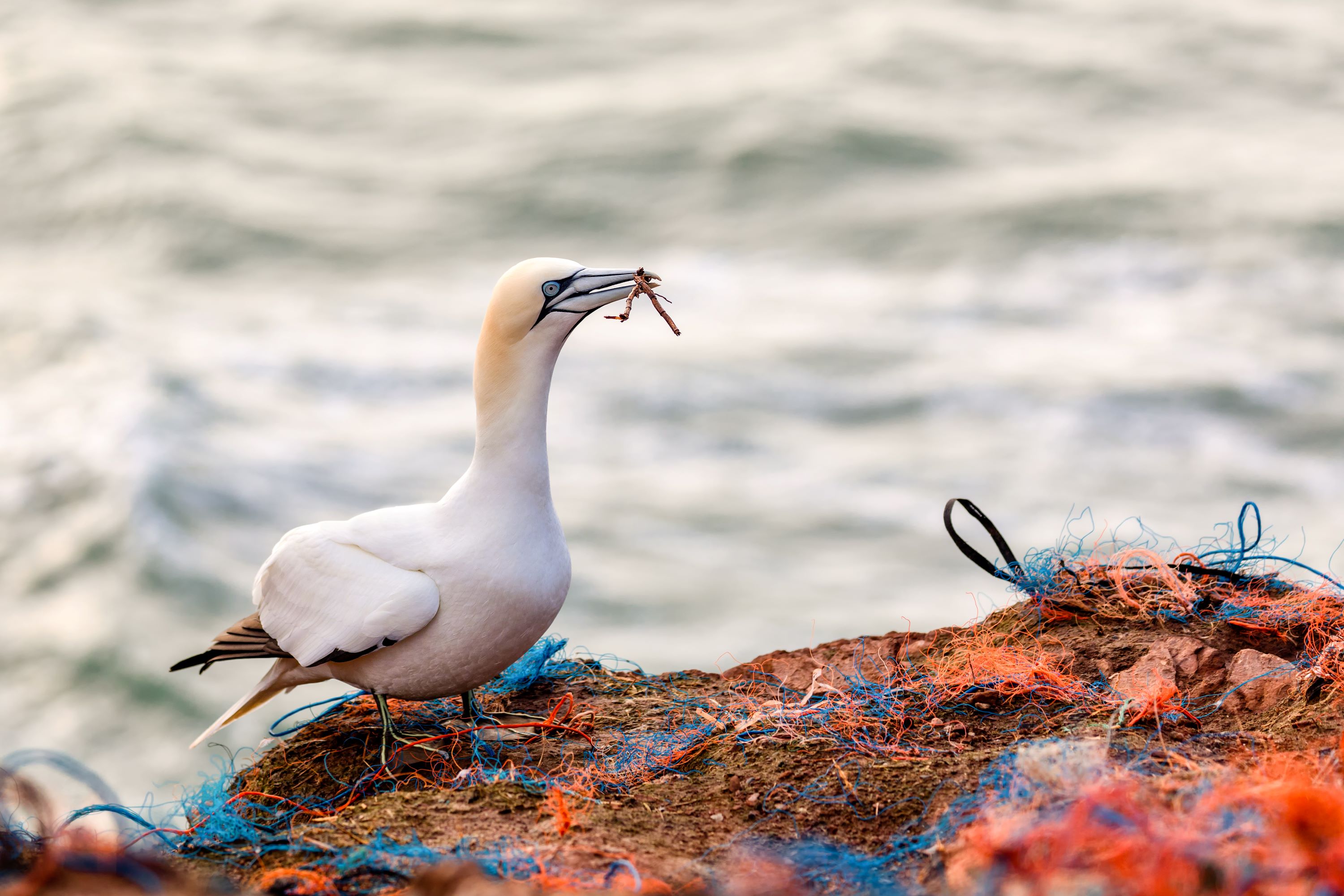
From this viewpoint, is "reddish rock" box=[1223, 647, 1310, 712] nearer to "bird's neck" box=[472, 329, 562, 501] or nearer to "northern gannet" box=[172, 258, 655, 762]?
"northern gannet" box=[172, 258, 655, 762]

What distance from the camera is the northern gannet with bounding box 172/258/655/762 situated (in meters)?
5.01

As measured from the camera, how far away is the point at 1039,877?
2.91 meters

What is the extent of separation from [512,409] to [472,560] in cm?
67

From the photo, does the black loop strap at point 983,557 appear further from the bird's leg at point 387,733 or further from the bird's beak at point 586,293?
the bird's leg at point 387,733

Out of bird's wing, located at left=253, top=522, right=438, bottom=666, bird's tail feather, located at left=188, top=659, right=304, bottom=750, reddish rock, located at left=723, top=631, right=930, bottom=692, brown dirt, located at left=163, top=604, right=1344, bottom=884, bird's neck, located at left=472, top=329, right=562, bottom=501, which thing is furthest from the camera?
reddish rock, located at left=723, top=631, right=930, bottom=692

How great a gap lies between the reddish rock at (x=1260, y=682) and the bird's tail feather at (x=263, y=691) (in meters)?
3.95

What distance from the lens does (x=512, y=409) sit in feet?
17.2

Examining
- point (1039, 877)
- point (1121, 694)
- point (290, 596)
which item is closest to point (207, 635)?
point (290, 596)

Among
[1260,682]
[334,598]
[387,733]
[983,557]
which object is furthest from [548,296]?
[1260,682]

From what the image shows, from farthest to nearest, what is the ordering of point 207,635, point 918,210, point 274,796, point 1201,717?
1. point 918,210
2. point 207,635
3. point 274,796
4. point 1201,717

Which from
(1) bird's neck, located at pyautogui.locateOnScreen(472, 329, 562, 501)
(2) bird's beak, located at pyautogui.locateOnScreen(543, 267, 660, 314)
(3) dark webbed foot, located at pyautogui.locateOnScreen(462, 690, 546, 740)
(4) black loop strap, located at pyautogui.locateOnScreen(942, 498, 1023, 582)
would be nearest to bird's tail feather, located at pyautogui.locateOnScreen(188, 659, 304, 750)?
(3) dark webbed foot, located at pyautogui.locateOnScreen(462, 690, 546, 740)

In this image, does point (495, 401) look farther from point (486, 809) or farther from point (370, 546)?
point (486, 809)

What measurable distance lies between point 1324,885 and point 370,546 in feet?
12.4

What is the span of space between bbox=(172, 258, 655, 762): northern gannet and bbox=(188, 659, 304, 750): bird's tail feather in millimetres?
92
